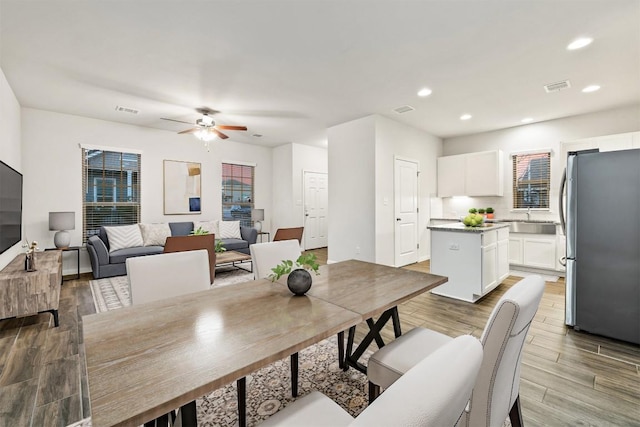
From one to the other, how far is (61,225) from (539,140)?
8.39 m

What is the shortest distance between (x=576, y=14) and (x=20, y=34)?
192 inches

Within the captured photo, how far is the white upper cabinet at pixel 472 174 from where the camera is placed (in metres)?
5.70

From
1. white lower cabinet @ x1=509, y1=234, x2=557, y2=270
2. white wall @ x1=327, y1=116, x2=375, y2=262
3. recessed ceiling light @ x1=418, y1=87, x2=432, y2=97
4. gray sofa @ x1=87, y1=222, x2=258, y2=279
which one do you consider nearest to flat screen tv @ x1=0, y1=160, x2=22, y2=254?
gray sofa @ x1=87, y1=222, x2=258, y2=279

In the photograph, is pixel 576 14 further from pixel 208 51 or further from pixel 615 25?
pixel 208 51

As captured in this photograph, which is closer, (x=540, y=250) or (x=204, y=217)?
(x=540, y=250)

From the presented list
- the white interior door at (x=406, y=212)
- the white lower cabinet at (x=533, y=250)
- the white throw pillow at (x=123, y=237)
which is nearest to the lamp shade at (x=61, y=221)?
the white throw pillow at (x=123, y=237)

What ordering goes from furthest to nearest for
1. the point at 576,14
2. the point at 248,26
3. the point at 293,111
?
the point at 293,111
the point at 248,26
the point at 576,14

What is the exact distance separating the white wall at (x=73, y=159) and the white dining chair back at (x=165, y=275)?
4.63 metres

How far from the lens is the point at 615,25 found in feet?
8.41

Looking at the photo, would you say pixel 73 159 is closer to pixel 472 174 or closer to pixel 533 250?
pixel 472 174

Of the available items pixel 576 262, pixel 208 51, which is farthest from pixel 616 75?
pixel 208 51

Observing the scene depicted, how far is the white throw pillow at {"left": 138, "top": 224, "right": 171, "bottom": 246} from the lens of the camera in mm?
5387

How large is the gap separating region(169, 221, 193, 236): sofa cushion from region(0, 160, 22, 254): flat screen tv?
7.63ft

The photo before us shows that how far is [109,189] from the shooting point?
18.1 ft
